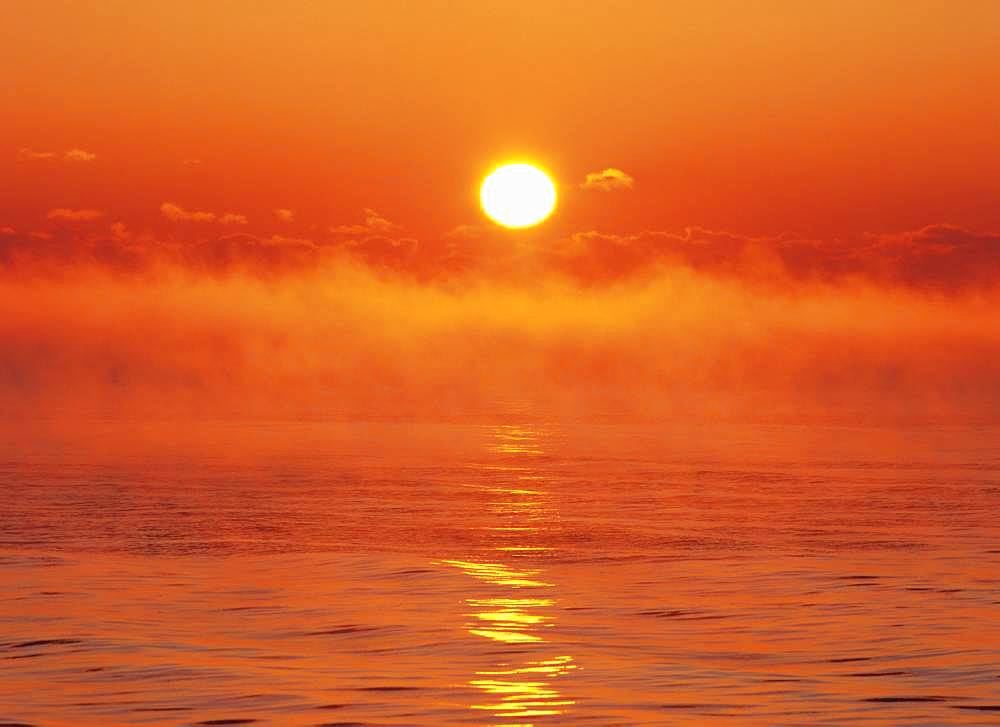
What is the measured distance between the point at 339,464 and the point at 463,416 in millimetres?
95408

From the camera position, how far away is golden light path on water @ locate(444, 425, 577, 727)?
1931 centimetres

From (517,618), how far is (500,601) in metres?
2.24

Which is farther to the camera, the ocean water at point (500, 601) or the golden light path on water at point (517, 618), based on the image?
the ocean water at point (500, 601)

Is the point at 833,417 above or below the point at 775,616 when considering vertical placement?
above

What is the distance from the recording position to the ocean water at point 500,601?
19531 mm

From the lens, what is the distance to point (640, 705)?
1914 cm

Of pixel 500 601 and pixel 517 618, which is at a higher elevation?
pixel 500 601

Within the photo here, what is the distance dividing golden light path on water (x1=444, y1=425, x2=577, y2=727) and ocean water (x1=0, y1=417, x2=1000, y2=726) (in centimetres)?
8

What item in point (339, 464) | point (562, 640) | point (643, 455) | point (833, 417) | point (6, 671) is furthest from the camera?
point (833, 417)

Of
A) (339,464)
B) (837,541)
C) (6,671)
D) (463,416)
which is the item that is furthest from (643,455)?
(463,416)

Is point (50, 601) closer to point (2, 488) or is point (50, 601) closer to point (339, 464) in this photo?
point (2, 488)

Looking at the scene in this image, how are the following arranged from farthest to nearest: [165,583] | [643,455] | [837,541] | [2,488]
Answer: [643,455]
[2,488]
[837,541]
[165,583]

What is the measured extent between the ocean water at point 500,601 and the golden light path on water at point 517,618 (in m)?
0.08

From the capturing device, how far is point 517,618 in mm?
26406
